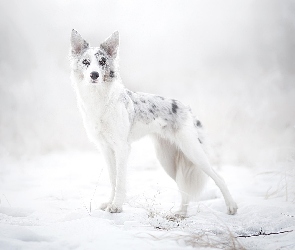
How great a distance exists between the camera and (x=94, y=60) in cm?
336

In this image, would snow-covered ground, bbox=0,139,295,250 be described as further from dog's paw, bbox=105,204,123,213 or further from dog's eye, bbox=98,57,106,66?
dog's eye, bbox=98,57,106,66

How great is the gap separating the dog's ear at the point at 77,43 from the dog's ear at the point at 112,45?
21cm

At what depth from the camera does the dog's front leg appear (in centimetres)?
335

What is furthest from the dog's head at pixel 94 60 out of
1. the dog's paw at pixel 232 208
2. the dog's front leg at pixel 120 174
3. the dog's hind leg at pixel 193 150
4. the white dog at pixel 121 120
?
the dog's paw at pixel 232 208

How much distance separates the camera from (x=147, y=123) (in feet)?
12.7

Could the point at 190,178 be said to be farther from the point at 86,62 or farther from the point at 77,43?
the point at 77,43

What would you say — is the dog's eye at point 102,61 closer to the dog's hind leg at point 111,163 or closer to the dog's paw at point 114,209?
the dog's hind leg at point 111,163

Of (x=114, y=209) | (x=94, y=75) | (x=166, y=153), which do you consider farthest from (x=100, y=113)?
(x=166, y=153)

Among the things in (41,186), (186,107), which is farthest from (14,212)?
(186,107)

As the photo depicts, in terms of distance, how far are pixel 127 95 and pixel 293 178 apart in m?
2.29

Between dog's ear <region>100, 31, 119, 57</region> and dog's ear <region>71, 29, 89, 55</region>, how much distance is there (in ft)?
0.67

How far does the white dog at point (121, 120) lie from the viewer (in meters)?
3.44

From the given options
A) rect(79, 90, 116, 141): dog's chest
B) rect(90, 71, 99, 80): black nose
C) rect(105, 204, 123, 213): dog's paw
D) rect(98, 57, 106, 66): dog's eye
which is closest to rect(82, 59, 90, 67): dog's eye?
rect(98, 57, 106, 66): dog's eye

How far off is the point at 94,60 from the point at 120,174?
4.21ft
